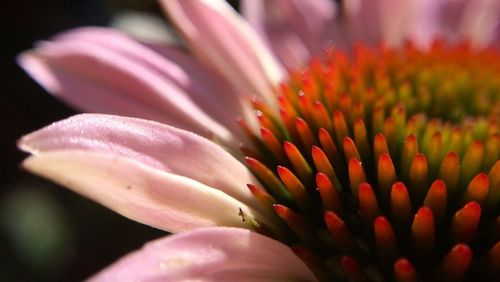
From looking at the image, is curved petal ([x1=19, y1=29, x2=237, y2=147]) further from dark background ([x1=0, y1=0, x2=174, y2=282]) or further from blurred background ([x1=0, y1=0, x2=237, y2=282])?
blurred background ([x1=0, y1=0, x2=237, y2=282])

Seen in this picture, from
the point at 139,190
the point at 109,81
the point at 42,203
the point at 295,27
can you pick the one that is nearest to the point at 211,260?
the point at 139,190

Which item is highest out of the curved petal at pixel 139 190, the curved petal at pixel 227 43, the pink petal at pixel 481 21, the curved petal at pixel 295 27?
the pink petal at pixel 481 21

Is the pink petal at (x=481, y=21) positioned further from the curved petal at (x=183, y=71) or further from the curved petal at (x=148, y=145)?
the curved petal at (x=148, y=145)

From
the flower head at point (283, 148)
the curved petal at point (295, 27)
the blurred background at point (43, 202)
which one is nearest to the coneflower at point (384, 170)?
the flower head at point (283, 148)

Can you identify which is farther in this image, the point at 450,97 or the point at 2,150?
the point at 2,150

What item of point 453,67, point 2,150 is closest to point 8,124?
point 2,150

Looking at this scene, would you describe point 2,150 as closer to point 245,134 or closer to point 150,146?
point 245,134
